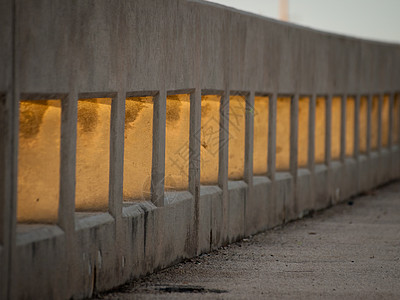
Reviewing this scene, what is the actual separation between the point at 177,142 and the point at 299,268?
7.14ft

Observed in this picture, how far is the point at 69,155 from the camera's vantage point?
869 cm

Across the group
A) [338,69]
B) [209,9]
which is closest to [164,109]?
[209,9]

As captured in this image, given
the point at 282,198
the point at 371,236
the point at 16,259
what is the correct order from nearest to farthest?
1. the point at 16,259
2. the point at 371,236
3. the point at 282,198

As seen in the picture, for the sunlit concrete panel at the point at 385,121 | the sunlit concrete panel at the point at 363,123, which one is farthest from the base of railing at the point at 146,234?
the sunlit concrete panel at the point at 385,121

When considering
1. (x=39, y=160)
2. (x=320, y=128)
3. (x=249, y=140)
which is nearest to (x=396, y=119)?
(x=320, y=128)

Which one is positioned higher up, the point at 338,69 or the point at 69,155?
the point at 338,69

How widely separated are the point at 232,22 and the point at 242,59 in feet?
2.22

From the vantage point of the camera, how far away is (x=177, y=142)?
Answer: 1195 cm

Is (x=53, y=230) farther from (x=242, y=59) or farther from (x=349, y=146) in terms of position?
(x=349, y=146)

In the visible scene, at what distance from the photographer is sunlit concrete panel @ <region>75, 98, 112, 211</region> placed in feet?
31.4

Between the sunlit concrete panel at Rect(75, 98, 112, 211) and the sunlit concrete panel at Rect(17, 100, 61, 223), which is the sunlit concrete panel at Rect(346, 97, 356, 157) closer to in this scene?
the sunlit concrete panel at Rect(75, 98, 112, 211)

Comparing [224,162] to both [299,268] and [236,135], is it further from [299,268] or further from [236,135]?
[299,268]

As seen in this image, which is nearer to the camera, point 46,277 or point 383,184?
point 46,277

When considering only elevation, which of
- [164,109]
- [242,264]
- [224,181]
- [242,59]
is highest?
[242,59]
